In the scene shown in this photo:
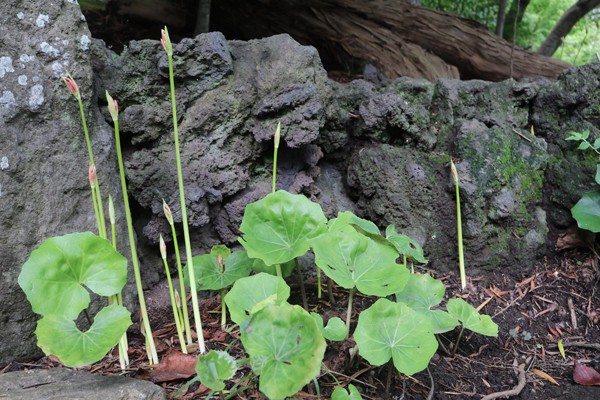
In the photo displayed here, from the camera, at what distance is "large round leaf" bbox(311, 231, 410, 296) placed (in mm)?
1951

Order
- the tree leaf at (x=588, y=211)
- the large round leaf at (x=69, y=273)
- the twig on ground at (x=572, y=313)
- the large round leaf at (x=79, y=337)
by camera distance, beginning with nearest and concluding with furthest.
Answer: the large round leaf at (x=79, y=337) < the large round leaf at (x=69, y=273) < the twig on ground at (x=572, y=313) < the tree leaf at (x=588, y=211)

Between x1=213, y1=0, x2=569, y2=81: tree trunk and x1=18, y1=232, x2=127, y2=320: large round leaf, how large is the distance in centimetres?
297

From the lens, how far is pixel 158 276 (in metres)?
2.60

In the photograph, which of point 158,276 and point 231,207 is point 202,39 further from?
point 158,276

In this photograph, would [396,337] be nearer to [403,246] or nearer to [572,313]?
[403,246]

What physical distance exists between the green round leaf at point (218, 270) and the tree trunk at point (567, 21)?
4.70 metres

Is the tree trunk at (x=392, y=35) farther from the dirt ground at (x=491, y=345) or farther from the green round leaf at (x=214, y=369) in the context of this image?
the green round leaf at (x=214, y=369)

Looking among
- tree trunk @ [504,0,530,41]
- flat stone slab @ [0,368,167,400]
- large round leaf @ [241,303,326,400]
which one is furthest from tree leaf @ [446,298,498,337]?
tree trunk @ [504,0,530,41]

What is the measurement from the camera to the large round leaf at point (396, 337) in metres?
1.77

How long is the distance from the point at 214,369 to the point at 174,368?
50 cm

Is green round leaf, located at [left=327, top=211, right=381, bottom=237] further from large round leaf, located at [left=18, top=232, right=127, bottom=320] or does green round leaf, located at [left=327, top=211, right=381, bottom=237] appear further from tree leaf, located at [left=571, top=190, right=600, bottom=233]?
tree leaf, located at [left=571, top=190, right=600, bottom=233]

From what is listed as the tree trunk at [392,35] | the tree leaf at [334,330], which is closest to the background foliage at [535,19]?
the tree trunk at [392,35]

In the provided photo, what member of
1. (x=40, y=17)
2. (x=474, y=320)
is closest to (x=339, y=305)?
(x=474, y=320)

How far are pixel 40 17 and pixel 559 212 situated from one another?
2.82 meters
